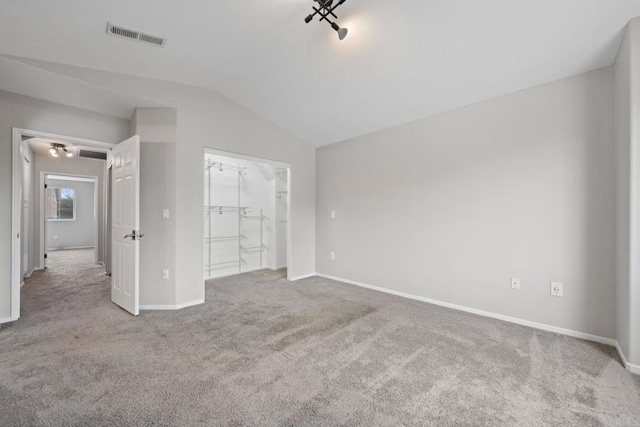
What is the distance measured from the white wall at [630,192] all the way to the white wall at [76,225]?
11882 millimetres

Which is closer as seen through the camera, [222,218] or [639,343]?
[639,343]

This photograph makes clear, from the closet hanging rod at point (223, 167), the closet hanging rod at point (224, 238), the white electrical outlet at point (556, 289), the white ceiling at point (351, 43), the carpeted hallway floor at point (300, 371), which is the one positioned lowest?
the carpeted hallway floor at point (300, 371)

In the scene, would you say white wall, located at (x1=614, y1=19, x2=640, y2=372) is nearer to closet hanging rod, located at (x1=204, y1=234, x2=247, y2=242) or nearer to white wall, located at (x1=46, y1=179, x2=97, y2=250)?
closet hanging rod, located at (x1=204, y1=234, x2=247, y2=242)

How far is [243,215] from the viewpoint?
5.53 m

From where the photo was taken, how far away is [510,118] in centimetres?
300

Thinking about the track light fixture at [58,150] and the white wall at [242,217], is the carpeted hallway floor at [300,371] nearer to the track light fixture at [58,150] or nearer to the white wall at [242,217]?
the white wall at [242,217]

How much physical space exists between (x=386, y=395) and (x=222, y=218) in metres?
4.32

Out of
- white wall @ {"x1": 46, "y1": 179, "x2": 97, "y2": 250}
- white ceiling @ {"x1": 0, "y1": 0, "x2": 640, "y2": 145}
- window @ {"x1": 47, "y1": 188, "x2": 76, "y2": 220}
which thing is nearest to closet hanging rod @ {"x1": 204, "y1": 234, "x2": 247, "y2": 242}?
white ceiling @ {"x1": 0, "y1": 0, "x2": 640, "y2": 145}

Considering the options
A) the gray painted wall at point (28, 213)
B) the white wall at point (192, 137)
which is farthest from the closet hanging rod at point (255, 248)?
the gray painted wall at point (28, 213)

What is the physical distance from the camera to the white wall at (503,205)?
2.57 metres

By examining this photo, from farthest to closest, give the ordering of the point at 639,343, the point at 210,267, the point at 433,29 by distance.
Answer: the point at 210,267
the point at 433,29
the point at 639,343

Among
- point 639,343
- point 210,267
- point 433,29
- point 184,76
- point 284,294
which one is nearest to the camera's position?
point 639,343

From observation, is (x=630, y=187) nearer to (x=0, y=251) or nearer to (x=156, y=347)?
(x=156, y=347)

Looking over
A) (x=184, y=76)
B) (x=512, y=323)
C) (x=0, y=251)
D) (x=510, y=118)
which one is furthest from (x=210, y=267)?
(x=510, y=118)
